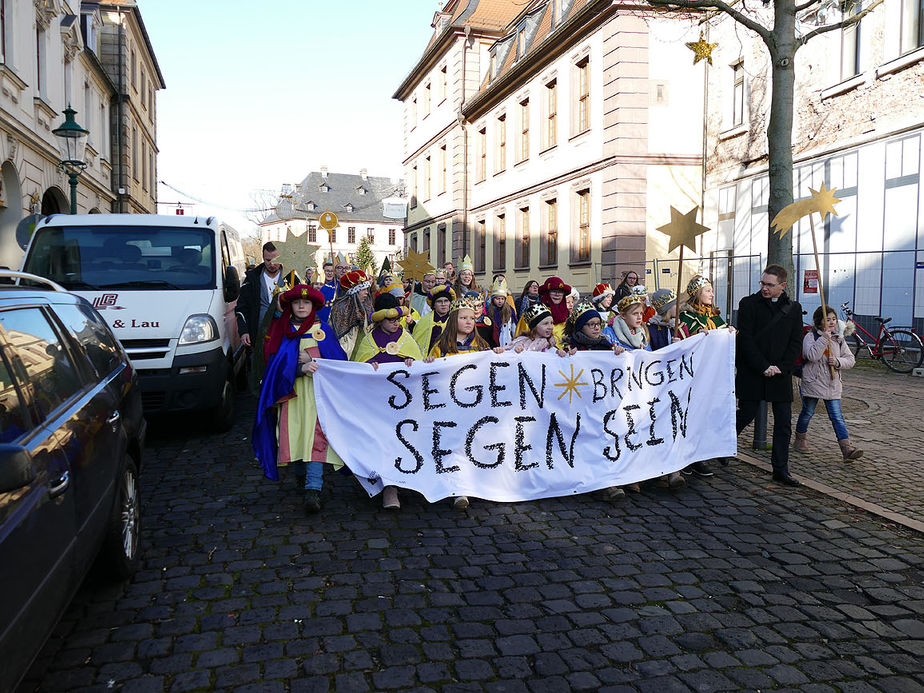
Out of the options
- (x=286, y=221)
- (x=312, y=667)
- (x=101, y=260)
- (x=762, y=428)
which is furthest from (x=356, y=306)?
(x=286, y=221)

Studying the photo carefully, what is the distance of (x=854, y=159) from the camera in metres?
15.9

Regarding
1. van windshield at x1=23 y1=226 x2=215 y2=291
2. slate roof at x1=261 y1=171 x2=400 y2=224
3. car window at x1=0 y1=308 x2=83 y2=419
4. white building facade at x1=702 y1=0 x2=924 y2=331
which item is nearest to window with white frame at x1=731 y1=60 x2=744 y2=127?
white building facade at x1=702 y1=0 x2=924 y2=331

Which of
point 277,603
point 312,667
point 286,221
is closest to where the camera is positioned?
point 312,667

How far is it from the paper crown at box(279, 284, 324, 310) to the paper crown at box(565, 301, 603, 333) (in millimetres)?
2236

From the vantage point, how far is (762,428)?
775 centimetres

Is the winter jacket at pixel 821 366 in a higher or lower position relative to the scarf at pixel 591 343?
lower

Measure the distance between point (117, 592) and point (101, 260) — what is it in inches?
202

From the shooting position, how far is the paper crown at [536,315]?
642 centimetres

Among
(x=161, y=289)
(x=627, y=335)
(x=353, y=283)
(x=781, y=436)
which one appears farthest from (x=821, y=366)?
(x=161, y=289)

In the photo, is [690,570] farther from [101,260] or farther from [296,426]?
[101,260]

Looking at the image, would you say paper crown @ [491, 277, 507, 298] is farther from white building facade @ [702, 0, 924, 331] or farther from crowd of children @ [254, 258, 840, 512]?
white building facade @ [702, 0, 924, 331]

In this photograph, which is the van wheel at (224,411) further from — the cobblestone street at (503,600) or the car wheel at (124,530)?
the car wheel at (124,530)

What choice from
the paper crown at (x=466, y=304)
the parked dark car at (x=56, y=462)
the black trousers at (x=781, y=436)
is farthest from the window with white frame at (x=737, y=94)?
the parked dark car at (x=56, y=462)

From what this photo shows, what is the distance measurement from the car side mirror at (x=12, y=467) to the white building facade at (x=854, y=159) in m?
14.7
